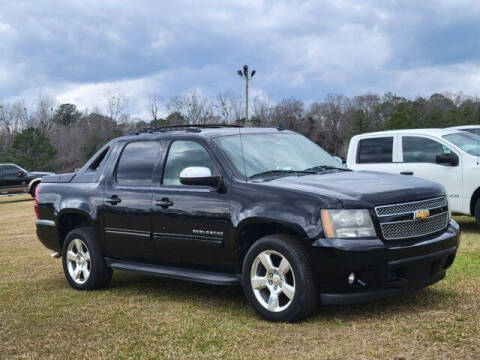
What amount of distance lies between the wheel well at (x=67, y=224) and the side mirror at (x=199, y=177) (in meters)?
2.35

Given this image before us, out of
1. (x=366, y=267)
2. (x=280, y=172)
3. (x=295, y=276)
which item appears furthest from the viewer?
(x=280, y=172)

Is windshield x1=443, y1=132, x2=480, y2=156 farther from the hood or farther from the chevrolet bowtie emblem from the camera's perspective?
the chevrolet bowtie emblem

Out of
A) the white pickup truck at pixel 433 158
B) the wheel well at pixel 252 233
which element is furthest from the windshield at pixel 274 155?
the white pickup truck at pixel 433 158

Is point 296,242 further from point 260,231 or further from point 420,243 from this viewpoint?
point 420,243

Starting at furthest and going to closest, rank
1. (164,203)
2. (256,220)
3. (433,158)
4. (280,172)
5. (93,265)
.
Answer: (433,158)
(93,265)
(164,203)
(280,172)
(256,220)

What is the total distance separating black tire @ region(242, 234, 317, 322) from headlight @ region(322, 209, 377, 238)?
31cm

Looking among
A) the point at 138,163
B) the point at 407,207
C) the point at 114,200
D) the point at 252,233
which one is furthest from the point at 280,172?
the point at 114,200

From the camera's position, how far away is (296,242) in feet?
18.2

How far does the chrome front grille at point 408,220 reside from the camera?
17.8 feet

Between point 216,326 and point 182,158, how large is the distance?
1886mm

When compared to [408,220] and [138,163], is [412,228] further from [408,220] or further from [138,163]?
[138,163]

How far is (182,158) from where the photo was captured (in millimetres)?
6781

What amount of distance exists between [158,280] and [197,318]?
7.38 ft

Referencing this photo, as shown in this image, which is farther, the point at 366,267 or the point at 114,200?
the point at 114,200
